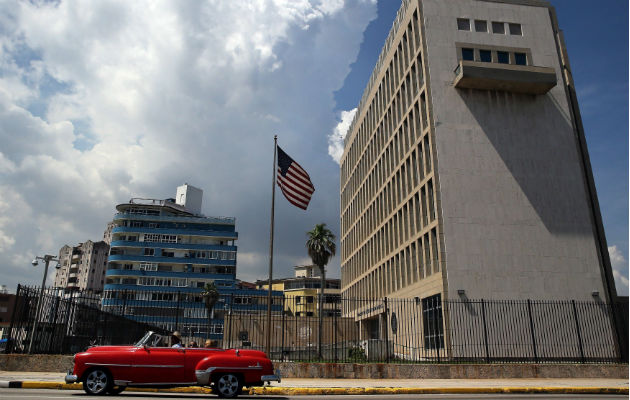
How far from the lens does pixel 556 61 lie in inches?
1529

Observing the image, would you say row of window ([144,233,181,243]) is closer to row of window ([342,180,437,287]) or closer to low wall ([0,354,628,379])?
row of window ([342,180,437,287])

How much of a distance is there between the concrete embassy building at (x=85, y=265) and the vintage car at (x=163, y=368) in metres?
111

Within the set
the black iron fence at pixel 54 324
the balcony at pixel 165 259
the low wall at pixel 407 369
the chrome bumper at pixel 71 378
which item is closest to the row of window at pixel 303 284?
the balcony at pixel 165 259

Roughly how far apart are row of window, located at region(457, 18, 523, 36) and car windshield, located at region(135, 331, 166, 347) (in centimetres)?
3572

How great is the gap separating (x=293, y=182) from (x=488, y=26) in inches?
1024

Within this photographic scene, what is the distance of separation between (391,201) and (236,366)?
36270 millimetres

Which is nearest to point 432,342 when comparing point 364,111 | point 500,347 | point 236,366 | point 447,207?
point 500,347

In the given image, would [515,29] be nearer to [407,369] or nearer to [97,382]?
[407,369]

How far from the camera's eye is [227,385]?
11.5 meters

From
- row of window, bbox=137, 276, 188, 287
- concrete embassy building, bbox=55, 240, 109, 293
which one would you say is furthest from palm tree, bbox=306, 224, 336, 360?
concrete embassy building, bbox=55, 240, 109, 293

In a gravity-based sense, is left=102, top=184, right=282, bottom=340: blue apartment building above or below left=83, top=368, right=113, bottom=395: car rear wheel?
above

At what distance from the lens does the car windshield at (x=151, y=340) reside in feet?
38.0

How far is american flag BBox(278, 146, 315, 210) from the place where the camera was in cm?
2228

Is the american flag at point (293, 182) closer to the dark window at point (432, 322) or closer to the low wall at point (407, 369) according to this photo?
the low wall at point (407, 369)
